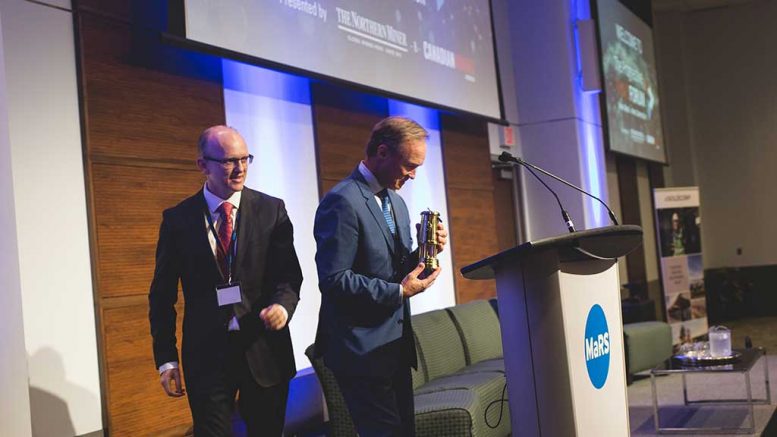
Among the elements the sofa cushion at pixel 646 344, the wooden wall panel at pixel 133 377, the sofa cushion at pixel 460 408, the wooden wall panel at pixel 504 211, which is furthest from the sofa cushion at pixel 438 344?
the wooden wall panel at pixel 504 211

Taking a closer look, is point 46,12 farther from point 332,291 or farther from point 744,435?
point 744,435

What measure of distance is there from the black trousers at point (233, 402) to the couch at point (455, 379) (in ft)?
2.72

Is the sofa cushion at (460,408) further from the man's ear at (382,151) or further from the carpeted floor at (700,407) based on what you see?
the man's ear at (382,151)

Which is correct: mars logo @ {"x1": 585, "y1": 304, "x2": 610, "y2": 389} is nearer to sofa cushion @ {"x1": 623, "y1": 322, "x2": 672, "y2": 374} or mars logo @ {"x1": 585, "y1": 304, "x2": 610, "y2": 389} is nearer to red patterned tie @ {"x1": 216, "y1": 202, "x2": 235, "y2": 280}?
red patterned tie @ {"x1": 216, "y1": 202, "x2": 235, "y2": 280}

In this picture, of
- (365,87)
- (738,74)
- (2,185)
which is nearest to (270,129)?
(365,87)

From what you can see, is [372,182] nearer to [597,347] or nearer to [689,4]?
[597,347]

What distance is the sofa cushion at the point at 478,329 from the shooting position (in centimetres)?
517

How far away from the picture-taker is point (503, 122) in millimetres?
6836

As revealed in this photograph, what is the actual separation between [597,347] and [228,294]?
1090 millimetres

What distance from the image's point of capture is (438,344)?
4.76m

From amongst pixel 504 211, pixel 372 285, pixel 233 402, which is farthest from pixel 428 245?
pixel 504 211

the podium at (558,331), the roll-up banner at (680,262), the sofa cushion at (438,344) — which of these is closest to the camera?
the podium at (558,331)

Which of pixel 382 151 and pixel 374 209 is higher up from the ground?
pixel 382 151

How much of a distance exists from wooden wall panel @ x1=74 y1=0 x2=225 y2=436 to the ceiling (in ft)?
30.5
